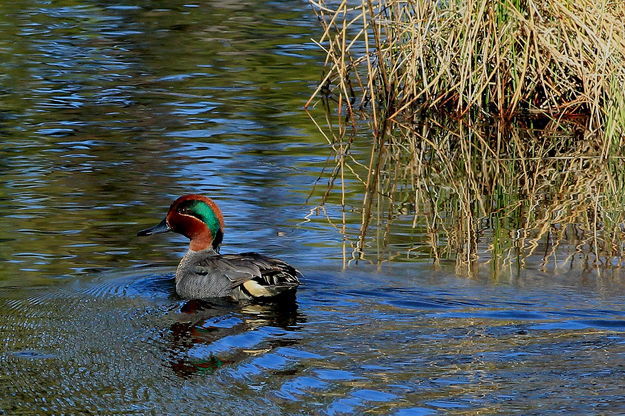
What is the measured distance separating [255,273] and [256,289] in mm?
117

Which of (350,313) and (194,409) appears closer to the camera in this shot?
(194,409)

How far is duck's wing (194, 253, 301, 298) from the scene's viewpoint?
7.14m

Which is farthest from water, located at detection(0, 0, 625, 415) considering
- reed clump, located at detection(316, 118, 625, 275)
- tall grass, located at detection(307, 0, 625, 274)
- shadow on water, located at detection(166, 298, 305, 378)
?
tall grass, located at detection(307, 0, 625, 274)

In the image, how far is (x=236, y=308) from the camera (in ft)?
23.7

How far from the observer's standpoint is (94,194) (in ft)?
32.1

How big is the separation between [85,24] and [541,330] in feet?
43.5

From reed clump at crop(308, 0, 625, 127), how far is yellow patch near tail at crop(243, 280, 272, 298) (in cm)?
474

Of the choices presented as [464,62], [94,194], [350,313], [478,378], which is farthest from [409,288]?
[464,62]

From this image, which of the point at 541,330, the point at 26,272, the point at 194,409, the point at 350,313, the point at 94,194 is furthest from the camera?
the point at 94,194

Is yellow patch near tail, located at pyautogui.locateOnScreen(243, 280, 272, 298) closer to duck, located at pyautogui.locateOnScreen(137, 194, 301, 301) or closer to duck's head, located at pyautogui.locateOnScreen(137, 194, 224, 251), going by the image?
duck, located at pyautogui.locateOnScreen(137, 194, 301, 301)

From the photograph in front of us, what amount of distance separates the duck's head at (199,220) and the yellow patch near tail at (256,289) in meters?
0.68

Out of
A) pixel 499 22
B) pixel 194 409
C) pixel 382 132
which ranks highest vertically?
pixel 499 22

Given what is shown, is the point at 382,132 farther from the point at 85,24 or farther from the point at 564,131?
the point at 85,24

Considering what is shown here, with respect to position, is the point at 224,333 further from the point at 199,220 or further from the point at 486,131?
the point at 486,131
